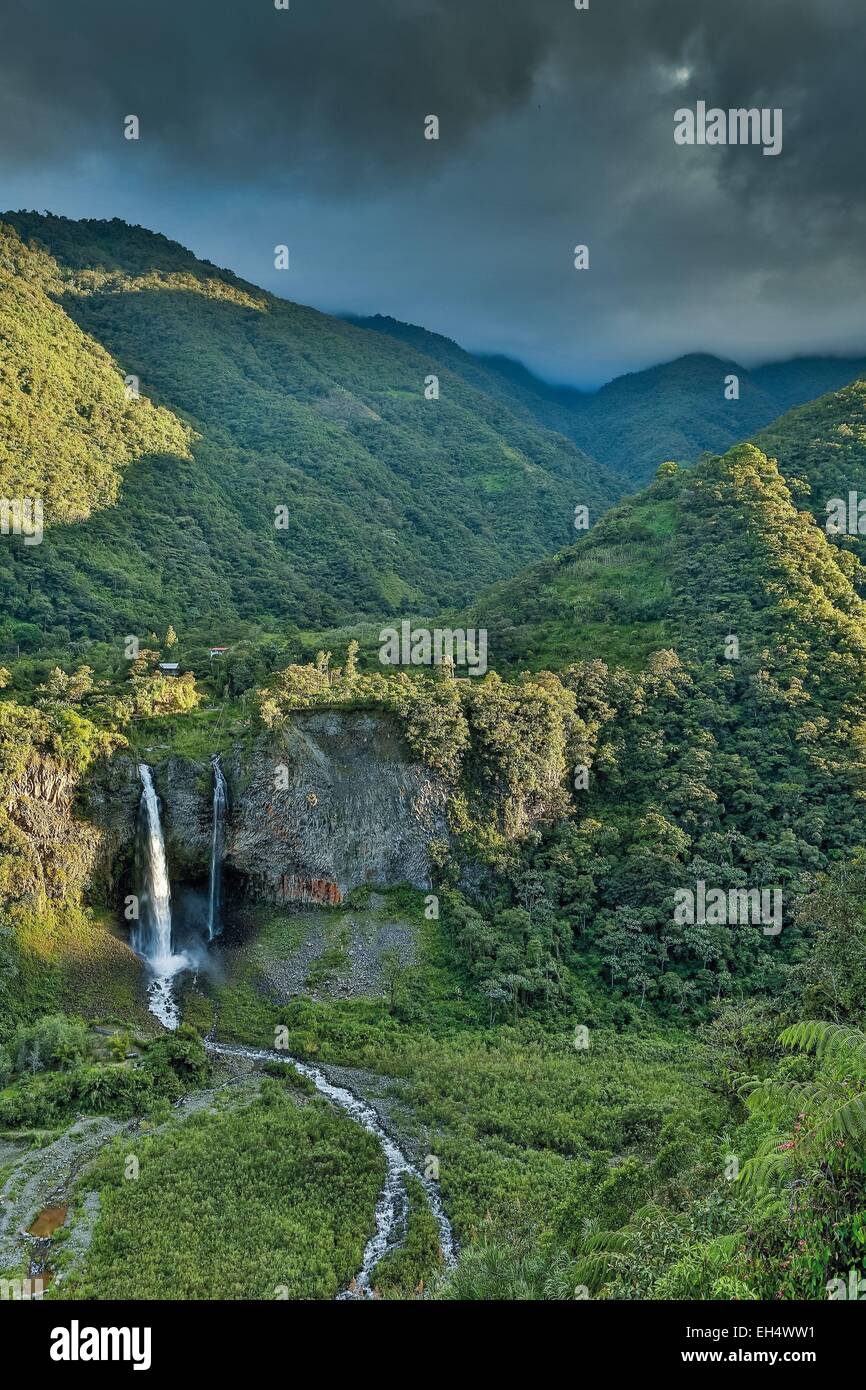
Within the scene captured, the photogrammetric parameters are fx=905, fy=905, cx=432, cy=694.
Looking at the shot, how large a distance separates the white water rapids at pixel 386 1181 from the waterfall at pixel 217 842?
820 centimetres

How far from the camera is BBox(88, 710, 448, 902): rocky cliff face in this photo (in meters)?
42.6

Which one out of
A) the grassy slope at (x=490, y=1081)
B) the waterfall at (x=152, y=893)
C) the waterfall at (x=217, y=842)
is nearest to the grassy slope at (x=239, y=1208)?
the grassy slope at (x=490, y=1081)

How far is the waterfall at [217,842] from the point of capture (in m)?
42.5

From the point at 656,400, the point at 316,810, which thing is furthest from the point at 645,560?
the point at 656,400

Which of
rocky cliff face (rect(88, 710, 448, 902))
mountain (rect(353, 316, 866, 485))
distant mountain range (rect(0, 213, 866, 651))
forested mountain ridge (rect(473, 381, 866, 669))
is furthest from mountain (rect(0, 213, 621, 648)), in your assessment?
rocky cliff face (rect(88, 710, 448, 902))

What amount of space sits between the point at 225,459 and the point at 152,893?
68062 millimetres

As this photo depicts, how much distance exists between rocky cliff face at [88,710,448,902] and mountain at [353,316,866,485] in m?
94.0

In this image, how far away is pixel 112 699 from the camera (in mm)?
42219

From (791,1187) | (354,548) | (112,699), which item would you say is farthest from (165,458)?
(791,1187)

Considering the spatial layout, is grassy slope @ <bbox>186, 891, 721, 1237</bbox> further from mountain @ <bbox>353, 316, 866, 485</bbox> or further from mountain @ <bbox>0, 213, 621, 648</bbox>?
mountain @ <bbox>353, 316, 866, 485</bbox>

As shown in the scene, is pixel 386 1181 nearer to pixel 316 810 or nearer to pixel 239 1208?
pixel 239 1208

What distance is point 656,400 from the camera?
146500 millimetres

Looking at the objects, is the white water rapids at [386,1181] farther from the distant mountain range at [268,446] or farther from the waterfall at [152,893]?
the distant mountain range at [268,446]

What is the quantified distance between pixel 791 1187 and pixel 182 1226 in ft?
63.3
